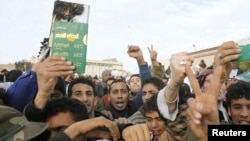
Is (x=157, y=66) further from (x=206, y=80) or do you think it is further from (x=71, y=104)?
(x=71, y=104)

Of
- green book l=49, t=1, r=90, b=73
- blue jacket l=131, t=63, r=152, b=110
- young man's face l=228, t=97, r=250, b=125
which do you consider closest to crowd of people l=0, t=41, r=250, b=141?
young man's face l=228, t=97, r=250, b=125

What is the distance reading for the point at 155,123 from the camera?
2.88 metres

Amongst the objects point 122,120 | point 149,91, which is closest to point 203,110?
point 122,120

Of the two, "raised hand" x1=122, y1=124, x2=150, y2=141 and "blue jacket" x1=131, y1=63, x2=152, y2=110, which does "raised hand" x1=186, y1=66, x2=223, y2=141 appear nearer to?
"raised hand" x1=122, y1=124, x2=150, y2=141

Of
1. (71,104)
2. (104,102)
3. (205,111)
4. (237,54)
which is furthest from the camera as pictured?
(104,102)

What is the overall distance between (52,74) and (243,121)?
158 cm

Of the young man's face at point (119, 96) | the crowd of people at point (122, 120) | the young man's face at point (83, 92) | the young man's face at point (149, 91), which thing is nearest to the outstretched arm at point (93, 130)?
the crowd of people at point (122, 120)

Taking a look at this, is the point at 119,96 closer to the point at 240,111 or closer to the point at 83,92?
the point at 83,92

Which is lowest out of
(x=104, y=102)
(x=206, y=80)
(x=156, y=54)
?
(x=104, y=102)

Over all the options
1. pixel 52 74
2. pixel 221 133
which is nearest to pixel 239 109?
pixel 221 133

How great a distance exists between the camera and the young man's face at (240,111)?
2.82 metres

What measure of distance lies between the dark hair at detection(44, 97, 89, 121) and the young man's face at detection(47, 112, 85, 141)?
0.02 m

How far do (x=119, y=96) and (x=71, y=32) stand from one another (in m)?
1.03

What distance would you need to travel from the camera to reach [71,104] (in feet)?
7.89
